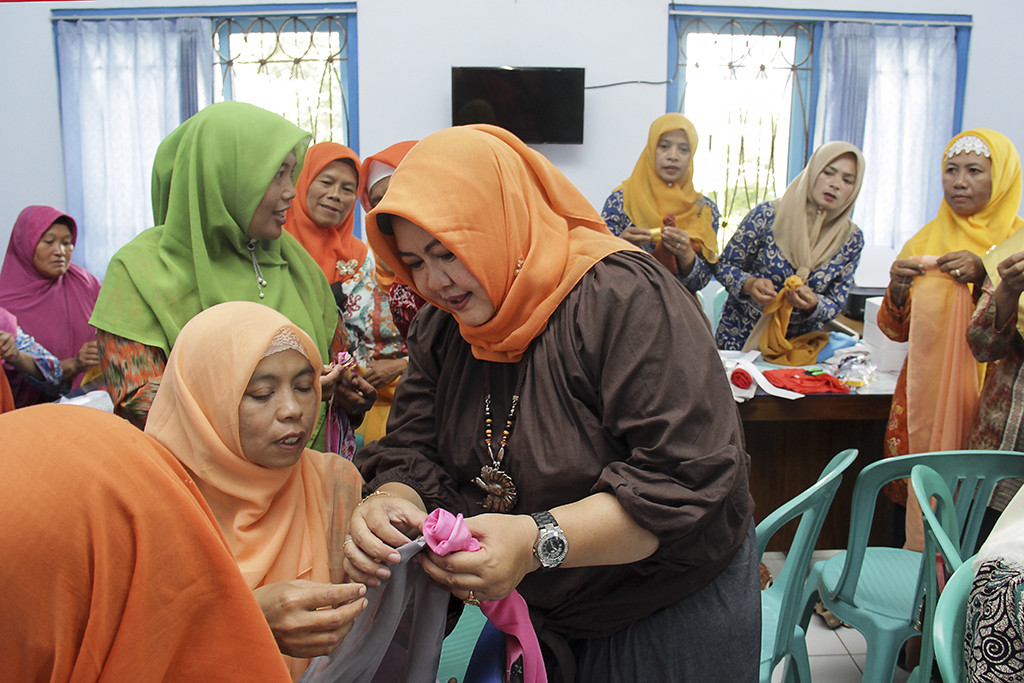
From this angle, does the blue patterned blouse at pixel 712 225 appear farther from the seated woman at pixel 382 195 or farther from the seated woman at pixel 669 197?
the seated woman at pixel 382 195

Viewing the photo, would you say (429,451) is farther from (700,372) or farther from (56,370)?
(56,370)

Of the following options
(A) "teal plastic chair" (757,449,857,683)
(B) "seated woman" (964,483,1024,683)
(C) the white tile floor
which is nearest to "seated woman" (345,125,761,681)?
(B) "seated woman" (964,483,1024,683)

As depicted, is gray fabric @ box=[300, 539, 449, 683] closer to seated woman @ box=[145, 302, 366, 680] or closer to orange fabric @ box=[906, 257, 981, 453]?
seated woman @ box=[145, 302, 366, 680]

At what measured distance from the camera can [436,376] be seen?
4.44 ft

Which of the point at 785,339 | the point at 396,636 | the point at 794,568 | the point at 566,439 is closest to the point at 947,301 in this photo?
the point at 785,339

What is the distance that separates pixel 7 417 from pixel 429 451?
75 cm

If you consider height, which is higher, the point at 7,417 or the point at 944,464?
the point at 7,417

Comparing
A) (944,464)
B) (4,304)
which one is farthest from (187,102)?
(944,464)

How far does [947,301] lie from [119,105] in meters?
5.58

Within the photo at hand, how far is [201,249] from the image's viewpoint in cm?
186

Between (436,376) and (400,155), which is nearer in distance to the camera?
(436,376)

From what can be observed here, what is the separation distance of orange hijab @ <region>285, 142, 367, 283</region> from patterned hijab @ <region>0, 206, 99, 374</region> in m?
1.08

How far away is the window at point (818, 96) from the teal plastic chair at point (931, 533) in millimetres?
4171

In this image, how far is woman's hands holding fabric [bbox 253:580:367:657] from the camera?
96 centimetres
